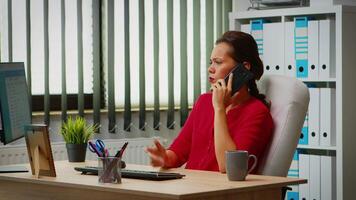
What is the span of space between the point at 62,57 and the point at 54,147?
528 mm

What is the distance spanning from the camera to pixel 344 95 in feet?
14.6

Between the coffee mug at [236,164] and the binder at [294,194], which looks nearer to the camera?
the coffee mug at [236,164]

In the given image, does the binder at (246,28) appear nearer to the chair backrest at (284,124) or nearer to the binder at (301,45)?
the binder at (301,45)

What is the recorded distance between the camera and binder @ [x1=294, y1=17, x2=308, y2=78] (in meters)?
4.62

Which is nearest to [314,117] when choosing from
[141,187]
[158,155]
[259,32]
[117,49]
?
[259,32]

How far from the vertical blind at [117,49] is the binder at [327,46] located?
104cm

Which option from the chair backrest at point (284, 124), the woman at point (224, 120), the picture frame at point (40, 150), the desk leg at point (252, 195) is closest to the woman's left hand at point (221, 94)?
the woman at point (224, 120)

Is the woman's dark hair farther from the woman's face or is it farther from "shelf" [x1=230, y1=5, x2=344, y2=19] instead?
"shelf" [x1=230, y1=5, x2=344, y2=19]

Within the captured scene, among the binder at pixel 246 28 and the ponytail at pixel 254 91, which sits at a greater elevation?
the binder at pixel 246 28

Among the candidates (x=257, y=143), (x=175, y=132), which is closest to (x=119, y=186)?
(x=257, y=143)

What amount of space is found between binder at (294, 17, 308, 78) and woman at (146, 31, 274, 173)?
1.48m

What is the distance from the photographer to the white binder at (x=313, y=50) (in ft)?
15.0

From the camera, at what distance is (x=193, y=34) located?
5285 millimetres

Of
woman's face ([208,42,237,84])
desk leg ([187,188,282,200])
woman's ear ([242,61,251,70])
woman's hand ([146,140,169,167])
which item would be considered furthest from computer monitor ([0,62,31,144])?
desk leg ([187,188,282,200])
